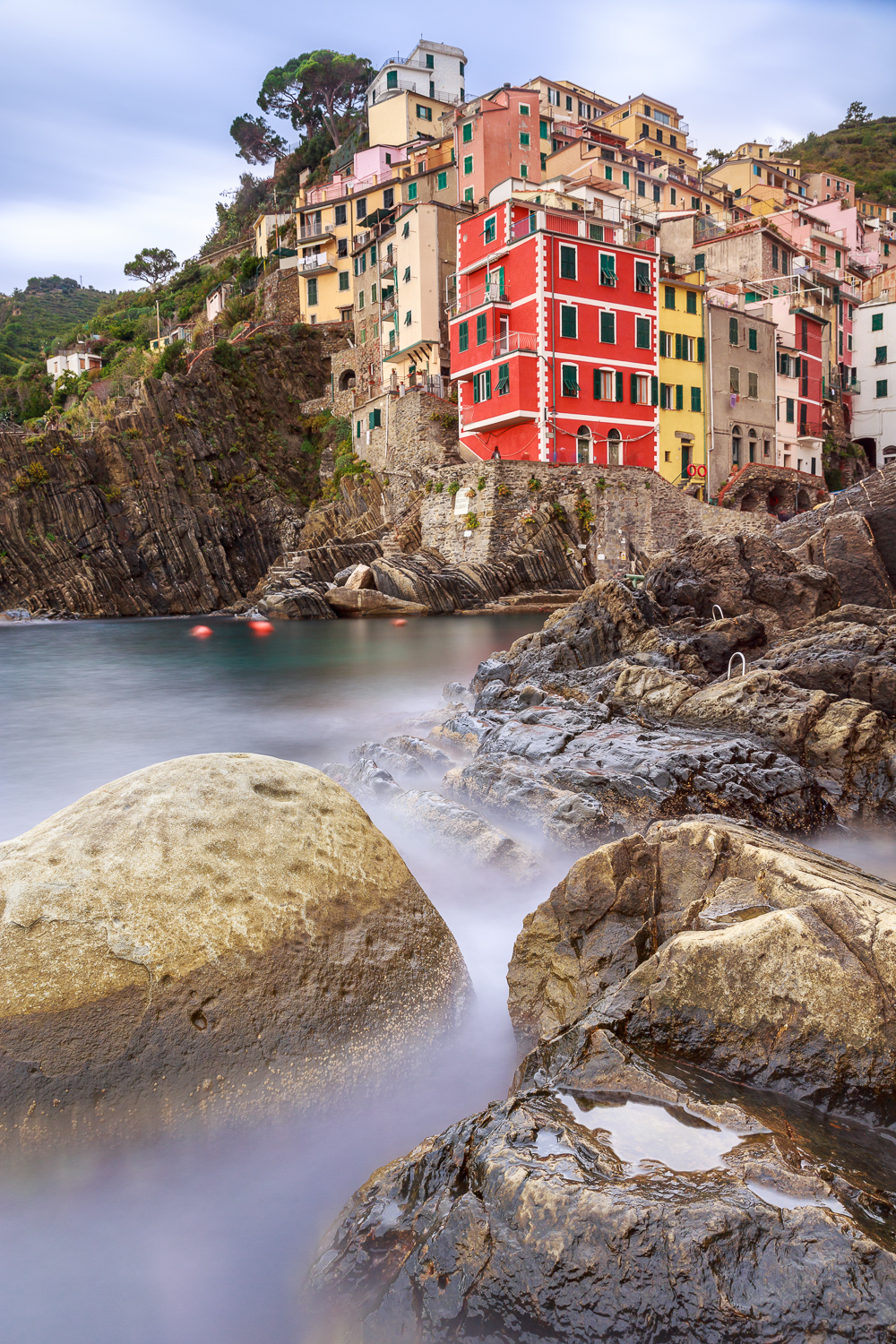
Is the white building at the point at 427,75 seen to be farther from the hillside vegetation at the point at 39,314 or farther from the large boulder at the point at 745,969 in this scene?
the large boulder at the point at 745,969

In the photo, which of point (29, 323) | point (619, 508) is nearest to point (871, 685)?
point (619, 508)

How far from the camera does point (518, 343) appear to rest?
113 feet

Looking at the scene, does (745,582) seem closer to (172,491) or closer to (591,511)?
(591,511)

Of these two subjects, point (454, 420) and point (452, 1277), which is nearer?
point (452, 1277)

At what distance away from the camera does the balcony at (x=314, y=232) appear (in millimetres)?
52562

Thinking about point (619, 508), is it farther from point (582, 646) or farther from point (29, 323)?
point (29, 323)

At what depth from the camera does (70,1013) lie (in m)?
3.31

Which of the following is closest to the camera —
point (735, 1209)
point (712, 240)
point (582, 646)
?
point (735, 1209)

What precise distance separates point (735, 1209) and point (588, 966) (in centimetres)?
177

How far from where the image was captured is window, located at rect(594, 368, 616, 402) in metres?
35.6

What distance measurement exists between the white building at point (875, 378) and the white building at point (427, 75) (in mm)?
31654

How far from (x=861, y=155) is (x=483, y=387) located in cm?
7457

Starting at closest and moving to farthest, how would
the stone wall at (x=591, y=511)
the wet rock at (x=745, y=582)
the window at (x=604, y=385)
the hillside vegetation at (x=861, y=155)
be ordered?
1. the wet rock at (x=745, y=582)
2. the stone wall at (x=591, y=511)
3. the window at (x=604, y=385)
4. the hillside vegetation at (x=861, y=155)

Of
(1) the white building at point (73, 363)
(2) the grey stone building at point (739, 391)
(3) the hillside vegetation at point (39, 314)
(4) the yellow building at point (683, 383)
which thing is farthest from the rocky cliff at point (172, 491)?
(3) the hillside vegetation at point (39, 314)
